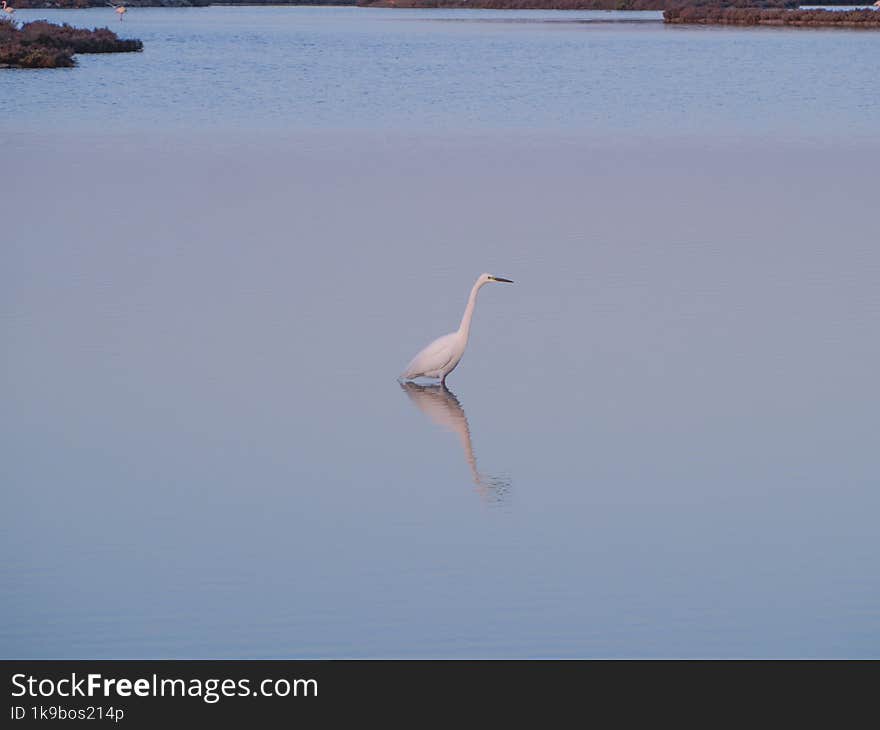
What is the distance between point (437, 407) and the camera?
29.0 ft

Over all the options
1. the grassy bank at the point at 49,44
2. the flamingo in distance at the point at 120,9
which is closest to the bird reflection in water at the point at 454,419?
the grassy bank at the point at 49,44

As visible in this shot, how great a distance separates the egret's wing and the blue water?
16.0m

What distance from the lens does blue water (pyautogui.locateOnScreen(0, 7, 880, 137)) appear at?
26.6 m

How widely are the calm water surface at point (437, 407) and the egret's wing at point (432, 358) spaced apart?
0.39 ft

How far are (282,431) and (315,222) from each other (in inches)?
278

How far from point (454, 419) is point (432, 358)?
0.60m

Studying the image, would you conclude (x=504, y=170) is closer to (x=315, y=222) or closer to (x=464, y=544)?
(x=315, y=222)

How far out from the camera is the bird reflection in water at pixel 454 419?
24.4 feet

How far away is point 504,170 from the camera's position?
63.4 ft

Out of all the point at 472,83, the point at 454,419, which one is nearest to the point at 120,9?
the point at 472,83
